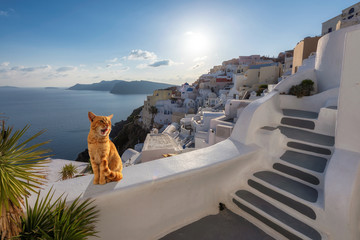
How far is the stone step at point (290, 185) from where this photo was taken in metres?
3.02

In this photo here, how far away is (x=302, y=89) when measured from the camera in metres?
6.00

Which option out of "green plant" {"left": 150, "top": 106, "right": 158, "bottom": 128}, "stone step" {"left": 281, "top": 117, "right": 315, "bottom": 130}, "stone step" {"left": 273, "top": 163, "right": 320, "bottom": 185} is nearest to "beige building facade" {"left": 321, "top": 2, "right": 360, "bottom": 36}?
"stone step" {"left": 281, "top": 117, "right": 315, "bottom": 130}

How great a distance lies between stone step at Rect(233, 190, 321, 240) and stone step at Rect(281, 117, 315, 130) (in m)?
2.67

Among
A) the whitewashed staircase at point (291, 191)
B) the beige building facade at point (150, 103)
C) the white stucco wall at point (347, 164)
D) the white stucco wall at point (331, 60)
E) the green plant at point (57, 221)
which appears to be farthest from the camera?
the beige building facade at point (150, 103)

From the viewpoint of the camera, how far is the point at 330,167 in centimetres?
281

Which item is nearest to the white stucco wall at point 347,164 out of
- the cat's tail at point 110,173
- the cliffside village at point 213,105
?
the cat's tail at point 110,173

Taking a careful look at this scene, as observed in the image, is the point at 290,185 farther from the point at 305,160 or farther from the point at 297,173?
the point at 305,160

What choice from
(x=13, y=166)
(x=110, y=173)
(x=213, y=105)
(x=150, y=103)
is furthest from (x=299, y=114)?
(x=150, y=103)

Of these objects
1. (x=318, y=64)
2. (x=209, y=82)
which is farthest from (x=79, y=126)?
(x=318, y=64)

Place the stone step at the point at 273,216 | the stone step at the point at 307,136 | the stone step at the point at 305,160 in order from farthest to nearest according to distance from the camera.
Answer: the stone step at the point at 307,136 → the stone step at the point at 305,160 → the stone step at the point at 273,216

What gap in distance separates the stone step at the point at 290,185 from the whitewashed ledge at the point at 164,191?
0.41 m

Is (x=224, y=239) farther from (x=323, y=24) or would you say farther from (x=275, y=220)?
(x=323, y=24)

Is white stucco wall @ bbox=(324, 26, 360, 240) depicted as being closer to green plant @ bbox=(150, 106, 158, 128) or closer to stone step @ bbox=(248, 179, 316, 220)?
stone step @ bbox=(248, 179, 316, 220)

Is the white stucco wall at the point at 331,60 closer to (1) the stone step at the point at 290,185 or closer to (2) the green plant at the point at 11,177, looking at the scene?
(1) the stone step at the point at 290,185
